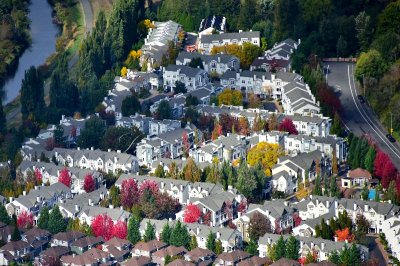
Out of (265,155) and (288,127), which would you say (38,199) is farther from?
(288,127)

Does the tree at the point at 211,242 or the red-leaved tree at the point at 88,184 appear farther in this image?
the red-leaved tree at the point at 88,184

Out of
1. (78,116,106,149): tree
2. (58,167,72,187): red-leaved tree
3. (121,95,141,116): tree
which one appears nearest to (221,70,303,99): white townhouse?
(121,95,141,116): tree

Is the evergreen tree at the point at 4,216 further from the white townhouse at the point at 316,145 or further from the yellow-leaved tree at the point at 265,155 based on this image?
the white townhouse at the point at 316,145

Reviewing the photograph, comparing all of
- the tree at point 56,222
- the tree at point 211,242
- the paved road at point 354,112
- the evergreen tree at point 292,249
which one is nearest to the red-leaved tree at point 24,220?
the tree at point 56,222

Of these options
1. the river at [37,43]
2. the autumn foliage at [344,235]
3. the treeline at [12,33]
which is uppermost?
the autumn foliage at [344,235]

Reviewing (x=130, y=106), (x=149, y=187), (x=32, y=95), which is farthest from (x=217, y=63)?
(x=149, y=187)

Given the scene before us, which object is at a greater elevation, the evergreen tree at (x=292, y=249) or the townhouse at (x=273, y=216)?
the evergreen tree at (x=292, y=249)
